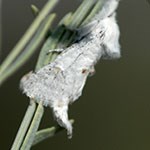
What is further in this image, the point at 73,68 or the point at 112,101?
the point at 112,101

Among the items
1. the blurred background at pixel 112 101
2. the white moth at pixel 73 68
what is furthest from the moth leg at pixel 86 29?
the blurred background at pixel 112 101

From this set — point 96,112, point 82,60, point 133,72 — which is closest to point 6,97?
point 96,112

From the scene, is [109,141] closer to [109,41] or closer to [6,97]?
[6,97]

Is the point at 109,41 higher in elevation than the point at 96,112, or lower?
higher

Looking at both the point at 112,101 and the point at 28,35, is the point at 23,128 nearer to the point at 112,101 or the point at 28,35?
the point at 28,35

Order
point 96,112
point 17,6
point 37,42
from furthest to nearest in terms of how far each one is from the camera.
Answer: point 96,112
point 17,6
point 37,42

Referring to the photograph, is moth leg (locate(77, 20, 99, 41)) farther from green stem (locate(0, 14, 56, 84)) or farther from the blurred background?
the blurred background

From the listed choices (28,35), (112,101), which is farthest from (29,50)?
(112,101)
